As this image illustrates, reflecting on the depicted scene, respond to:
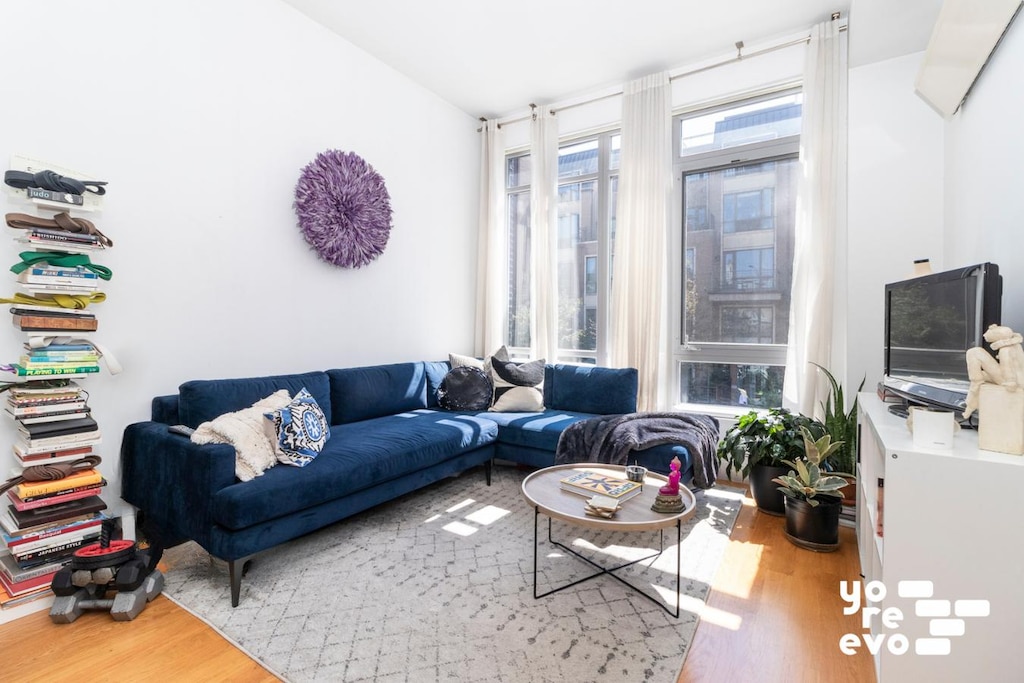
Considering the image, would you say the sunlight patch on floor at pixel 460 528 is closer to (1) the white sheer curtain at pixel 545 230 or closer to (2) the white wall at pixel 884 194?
(1) the white sheer curtain at pixel 545 230

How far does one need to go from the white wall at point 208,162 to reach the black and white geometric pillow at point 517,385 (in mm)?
901

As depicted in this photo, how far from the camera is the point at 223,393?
8.48 ft

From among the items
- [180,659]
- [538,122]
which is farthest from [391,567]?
[538,122]

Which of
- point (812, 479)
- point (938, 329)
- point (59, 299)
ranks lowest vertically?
point (812, 479)

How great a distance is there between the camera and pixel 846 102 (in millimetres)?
3236

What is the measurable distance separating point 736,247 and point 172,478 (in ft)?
12.7

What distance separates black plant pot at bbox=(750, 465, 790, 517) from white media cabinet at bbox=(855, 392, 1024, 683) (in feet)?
4.90

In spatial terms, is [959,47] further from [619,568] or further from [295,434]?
[295,434]

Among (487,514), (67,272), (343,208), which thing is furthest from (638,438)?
(67,272)

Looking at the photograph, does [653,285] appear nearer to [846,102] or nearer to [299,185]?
[846,102]

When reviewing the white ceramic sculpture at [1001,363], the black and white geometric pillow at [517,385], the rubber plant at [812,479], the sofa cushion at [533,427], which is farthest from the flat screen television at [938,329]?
the black and white geometric pillow at [517,385]

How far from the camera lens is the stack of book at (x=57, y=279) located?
→ 6.58 feet

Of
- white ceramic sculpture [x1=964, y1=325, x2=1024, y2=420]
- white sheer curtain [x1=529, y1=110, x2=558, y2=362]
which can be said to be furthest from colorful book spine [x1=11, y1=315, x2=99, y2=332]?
white ceramic sculpture [x1=964, y1=325, x2=1024, y2=420]

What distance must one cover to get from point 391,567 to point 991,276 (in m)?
2.55
